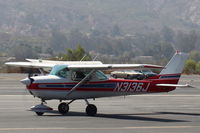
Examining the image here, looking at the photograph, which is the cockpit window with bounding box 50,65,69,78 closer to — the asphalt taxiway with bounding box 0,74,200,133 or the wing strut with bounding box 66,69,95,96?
the wing strut with bounding box 66,69,95,96

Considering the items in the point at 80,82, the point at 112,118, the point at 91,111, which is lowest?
the point at 112,118

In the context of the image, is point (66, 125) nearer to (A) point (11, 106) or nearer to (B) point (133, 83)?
(B) point (133, 83)

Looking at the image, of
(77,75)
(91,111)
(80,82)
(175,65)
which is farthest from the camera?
(175,65)

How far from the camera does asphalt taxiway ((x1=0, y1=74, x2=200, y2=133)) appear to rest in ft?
53.5

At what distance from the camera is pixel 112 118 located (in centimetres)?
1917

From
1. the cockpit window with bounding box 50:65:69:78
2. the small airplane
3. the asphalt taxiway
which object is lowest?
the asphalt taxiway

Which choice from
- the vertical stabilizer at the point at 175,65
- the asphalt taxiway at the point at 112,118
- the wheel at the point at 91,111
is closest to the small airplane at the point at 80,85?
the wheel at the point at 91,111

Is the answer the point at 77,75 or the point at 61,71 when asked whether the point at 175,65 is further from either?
the point at 61,71

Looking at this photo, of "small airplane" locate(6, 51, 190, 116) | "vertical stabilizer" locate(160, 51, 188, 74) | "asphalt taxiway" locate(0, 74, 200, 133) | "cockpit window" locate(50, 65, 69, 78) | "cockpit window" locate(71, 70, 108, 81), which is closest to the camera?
"asphalt taxiway" locate(0, 74, 200, 133)

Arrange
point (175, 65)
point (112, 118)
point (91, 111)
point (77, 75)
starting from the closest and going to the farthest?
point (112, 118) → point (91, 111) → point (77, 75) → point (175, 65)

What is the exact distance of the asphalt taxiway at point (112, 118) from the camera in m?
16.3

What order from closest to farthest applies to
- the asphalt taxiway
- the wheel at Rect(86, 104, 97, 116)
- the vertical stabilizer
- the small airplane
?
the asphalt taxiway
the small airplane
the wheel at Rect(86, 104, 97, 116)
the vertical stabilizer

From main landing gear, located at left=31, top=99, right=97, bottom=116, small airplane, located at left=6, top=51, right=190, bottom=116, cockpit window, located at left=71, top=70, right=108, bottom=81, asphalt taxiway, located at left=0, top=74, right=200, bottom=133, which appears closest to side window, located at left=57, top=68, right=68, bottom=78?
small airplane, located at left=6, top=51, right=190, bottom=116

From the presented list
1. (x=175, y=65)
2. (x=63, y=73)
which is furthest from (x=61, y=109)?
(x=175, y=65)
